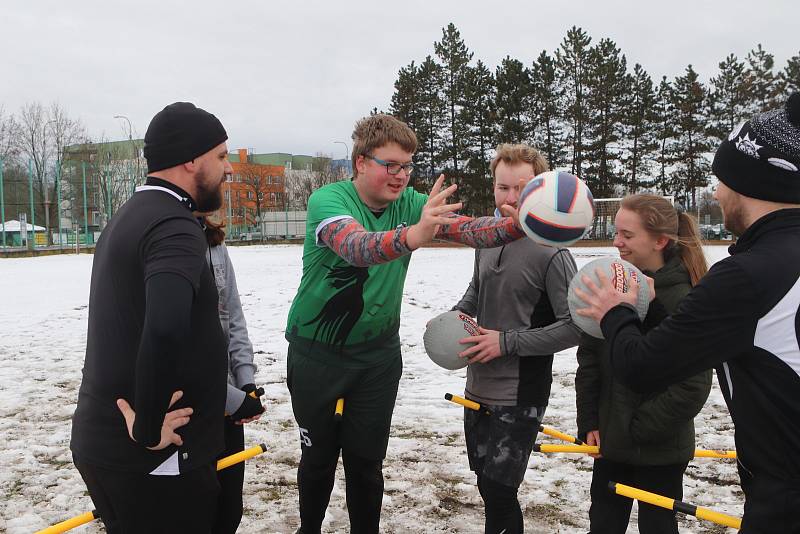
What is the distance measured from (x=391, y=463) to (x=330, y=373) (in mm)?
1933

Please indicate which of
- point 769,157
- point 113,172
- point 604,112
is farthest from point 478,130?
point 769,157

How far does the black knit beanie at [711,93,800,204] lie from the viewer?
203 cm

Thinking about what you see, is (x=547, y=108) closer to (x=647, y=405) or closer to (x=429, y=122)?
(x=429, y=122)

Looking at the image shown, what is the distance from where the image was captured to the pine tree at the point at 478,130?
54.6 meters

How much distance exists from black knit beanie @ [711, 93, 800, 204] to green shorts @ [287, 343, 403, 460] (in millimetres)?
2210

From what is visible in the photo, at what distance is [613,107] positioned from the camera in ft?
172

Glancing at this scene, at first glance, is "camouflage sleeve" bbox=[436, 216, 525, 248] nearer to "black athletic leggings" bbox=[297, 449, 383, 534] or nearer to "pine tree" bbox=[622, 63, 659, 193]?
"black athletic leggings" bbox=[297, 449, 383, 534]

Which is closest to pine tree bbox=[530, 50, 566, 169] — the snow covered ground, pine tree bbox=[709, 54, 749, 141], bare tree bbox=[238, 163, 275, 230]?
pine tree bbox=[709, 54, 749, 141]

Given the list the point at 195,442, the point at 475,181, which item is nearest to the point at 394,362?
the point at 195,442

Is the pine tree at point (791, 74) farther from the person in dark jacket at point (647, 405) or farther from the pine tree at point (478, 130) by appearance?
the person in dark jacket at point (647, 405)

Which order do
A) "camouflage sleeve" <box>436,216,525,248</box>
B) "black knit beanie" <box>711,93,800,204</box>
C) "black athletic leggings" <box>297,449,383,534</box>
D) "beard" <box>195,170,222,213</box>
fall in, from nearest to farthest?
"black knit beanie" <box>711,93,800,204</box> → "beard" <box>195,170,222,213</box> → "camouflage sleeve" <box>436,216,525,248</box> → "black athletic leggings" <box>297,449,383,534</box>

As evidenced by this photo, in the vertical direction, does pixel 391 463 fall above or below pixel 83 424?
below

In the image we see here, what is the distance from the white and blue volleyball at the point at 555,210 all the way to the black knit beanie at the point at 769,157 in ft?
2.72

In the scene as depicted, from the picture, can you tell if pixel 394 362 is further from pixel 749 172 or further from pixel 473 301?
pixel 749 172
